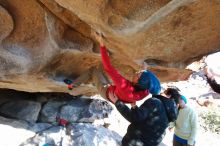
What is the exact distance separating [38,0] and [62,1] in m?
0.79

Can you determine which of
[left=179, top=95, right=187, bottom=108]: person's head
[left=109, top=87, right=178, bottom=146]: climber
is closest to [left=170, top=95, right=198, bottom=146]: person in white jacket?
[left=179, top=95, right=187, bottom=108]: person's head

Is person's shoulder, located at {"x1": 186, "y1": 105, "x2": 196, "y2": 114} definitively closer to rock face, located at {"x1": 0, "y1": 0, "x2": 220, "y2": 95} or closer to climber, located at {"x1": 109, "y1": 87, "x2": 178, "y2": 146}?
rock face, located at {"x1": 0, "y1": 0, "x2": 220, "y2": 95}

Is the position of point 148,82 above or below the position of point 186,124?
above

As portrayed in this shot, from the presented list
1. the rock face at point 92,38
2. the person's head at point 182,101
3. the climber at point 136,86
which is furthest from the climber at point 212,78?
the person's head at point 182,101

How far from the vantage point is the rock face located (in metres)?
3.93

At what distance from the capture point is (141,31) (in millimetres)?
4242

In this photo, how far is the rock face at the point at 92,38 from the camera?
3.93 meters

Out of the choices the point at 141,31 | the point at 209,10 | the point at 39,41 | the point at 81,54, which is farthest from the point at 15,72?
the point at 209,10

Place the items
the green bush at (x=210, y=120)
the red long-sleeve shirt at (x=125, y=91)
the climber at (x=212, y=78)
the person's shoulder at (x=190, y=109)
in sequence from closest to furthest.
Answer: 1. the red long-sleeve shirt at (x=125, y=91)
2. the climber at (x=212, y=78)
3. the person's shoulder at (x=190, y=109)
4. the green bush at (x=210, y=120)

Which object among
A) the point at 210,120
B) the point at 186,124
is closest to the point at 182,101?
the point at 186,124

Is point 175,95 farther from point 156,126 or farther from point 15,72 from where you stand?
point 15,72

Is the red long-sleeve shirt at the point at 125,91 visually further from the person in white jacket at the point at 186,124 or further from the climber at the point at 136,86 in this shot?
the person in white jacket at the point at 186,124

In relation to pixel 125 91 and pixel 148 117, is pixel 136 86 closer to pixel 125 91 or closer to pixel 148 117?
pixel 125 91

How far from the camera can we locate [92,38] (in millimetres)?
5297
